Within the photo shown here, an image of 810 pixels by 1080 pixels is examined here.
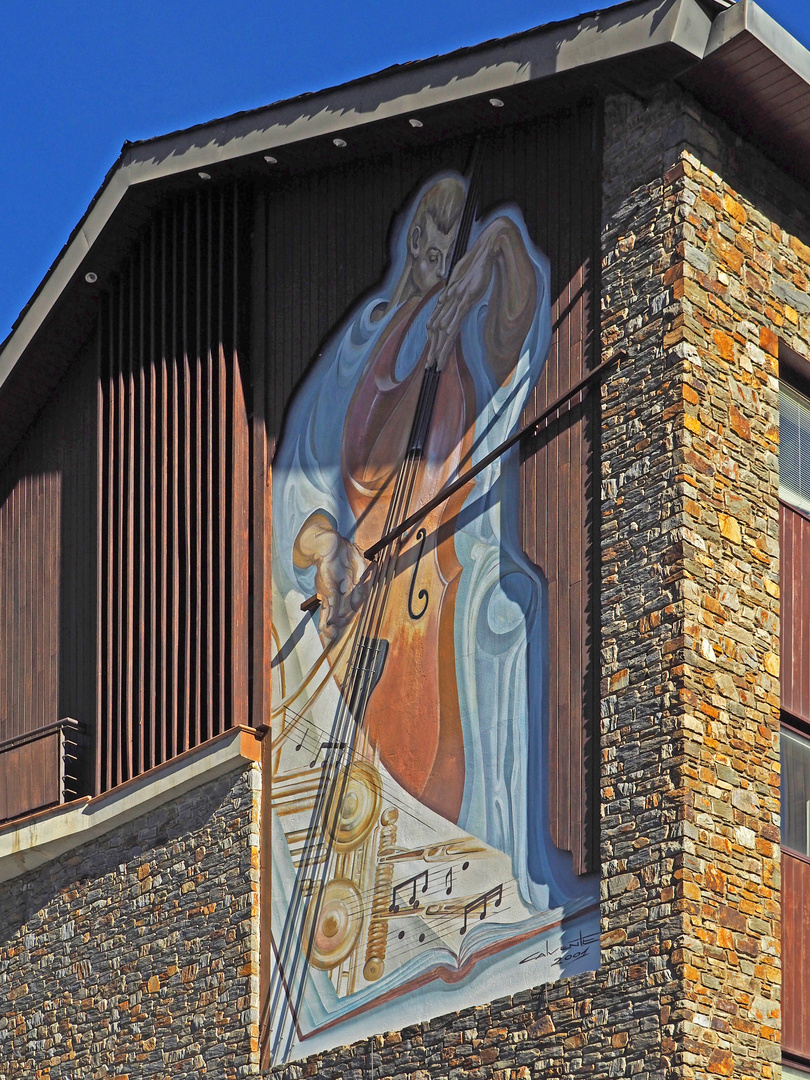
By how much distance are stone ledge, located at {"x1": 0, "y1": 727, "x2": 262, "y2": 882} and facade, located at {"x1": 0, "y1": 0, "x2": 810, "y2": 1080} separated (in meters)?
0.06

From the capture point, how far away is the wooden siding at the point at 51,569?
83.0ft

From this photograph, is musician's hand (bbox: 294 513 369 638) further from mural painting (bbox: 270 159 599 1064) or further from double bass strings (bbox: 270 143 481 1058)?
double bass strings (bbox: 270 143 481 1058)

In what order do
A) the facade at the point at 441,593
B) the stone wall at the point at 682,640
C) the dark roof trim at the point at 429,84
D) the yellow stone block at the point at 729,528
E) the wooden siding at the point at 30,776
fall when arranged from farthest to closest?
the wooden siding at the point at 30,776 < the dark roof trim at the point at 429,84 < the yellow stone block at the point at 729,528 < the facade at the point at 441,593 < the stone wall at the point at 682,640

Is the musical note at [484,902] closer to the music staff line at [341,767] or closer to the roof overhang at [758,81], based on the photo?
the music staff line at [341,767]

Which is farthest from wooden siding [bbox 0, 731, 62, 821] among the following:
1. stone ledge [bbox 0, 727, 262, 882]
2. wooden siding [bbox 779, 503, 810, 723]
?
wooden siding [bbox 779, 503, 810, 723]

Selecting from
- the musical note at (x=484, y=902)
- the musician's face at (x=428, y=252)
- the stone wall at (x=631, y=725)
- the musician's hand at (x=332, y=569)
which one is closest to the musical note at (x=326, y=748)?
the musician's hand at (x=332, y=569)

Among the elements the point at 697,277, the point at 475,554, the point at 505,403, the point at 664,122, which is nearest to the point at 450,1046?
the point at 475,554

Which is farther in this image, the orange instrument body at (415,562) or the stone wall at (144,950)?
the stone wall at (144,950)

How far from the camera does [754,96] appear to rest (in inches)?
754

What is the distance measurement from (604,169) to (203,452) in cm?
649

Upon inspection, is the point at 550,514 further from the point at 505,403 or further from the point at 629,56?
the point at 629,56
